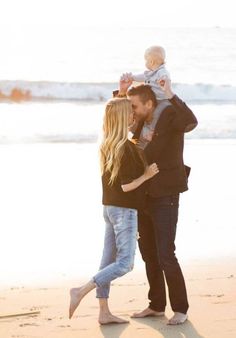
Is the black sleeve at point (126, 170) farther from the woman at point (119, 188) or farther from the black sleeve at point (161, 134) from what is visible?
the black sleeve at point (161, 134)

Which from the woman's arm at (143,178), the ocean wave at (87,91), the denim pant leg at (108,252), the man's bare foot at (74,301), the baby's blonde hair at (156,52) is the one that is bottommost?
the man's bare foot at (74,301)

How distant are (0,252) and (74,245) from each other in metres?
0.65

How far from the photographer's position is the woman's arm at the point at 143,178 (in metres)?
5.53

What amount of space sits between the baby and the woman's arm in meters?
0.44

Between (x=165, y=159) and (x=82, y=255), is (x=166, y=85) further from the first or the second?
(x=82, y=255)

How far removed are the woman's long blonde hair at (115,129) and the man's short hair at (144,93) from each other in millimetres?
150

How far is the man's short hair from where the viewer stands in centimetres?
562

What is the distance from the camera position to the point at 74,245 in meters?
7.88

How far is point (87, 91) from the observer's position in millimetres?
31500

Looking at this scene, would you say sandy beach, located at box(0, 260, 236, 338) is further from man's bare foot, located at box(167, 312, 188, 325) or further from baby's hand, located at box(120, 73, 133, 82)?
baby's hand, located at box(120, 73, 133, 82)

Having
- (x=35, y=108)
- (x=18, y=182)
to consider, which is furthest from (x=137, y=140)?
(x=35, y=108)

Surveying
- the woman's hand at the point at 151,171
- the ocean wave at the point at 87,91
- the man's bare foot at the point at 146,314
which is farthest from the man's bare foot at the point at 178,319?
the ocean wave at the point at 87,91

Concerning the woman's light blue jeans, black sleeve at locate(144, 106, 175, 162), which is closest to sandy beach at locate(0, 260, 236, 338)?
the woman's light blue jeans

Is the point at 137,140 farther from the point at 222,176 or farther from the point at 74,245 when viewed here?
the point at 222,176
